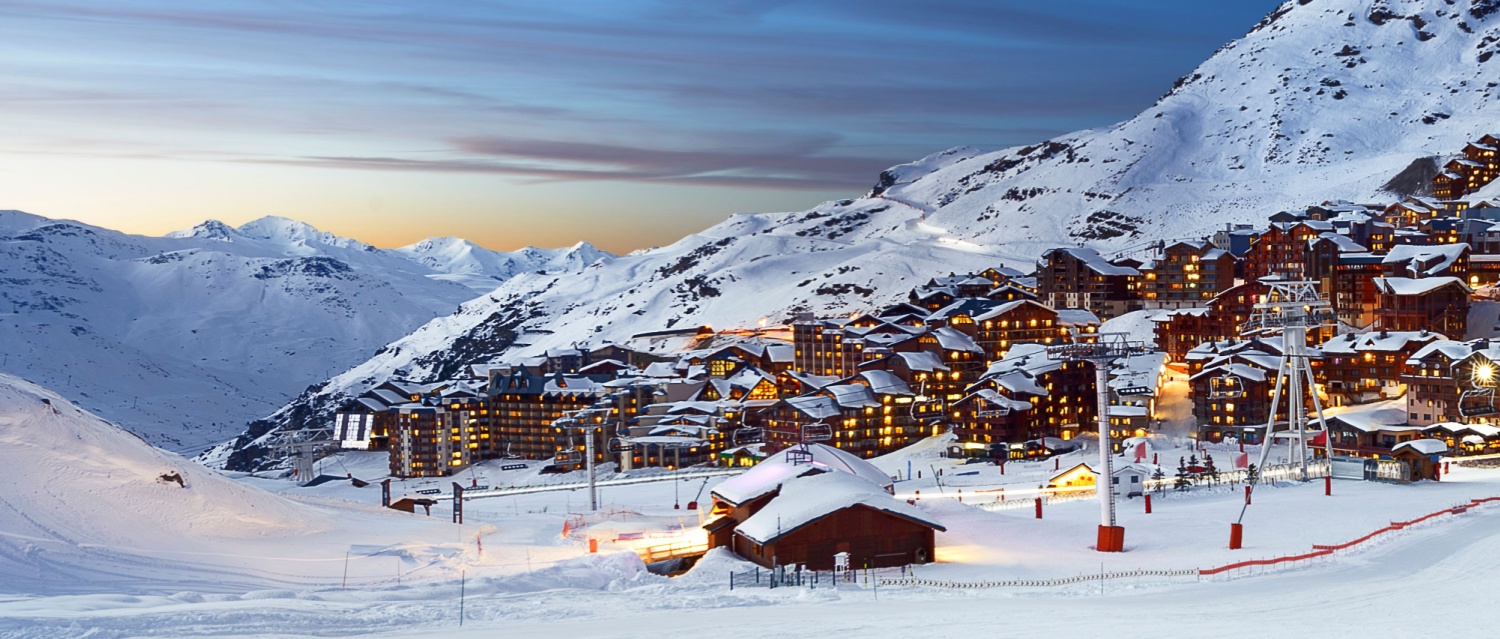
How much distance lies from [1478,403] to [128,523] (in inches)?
2730

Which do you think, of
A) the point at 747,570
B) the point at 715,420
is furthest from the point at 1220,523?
the point at 715,420

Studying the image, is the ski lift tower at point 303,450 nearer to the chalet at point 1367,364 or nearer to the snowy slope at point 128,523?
the snowy slope at point 128,523

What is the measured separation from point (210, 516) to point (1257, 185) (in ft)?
590

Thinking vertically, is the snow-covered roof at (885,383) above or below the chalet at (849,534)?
above

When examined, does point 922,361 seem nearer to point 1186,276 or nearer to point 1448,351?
point 1186,276

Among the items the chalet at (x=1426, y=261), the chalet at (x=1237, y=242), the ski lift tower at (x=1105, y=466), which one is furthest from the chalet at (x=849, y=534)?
the chalet at (x=1237, y=242)

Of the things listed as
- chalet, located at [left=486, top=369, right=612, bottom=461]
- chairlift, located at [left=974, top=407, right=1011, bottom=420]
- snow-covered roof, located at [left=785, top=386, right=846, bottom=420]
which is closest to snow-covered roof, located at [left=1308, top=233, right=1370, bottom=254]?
chairlift, located at [left=974, top=407, right=1011, bottom=420]

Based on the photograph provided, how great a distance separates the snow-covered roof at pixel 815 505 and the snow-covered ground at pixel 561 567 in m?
1.59

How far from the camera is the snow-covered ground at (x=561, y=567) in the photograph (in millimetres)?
23938

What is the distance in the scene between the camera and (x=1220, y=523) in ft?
136

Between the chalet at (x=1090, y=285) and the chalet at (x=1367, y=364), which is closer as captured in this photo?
the chalet at (x=1367, y=364)

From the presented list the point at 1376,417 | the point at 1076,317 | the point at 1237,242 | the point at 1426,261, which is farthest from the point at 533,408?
the point at 1426,261

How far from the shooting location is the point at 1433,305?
293 ft

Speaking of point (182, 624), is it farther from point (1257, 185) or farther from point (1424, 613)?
point (1257, 185)
